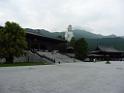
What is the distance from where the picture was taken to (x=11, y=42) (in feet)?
151

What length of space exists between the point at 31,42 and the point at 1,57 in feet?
78.4

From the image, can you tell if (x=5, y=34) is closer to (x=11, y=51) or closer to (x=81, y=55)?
(x=11, y=51)

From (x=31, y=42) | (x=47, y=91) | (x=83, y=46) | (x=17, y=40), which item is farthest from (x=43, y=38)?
(x=47, y=91)

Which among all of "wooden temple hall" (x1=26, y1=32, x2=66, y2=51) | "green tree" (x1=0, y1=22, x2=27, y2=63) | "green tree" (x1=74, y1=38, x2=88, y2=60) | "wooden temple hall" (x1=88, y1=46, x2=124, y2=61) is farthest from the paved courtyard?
"wooden temple hall" (x1=88, y1=46, x2=124, y2=61)

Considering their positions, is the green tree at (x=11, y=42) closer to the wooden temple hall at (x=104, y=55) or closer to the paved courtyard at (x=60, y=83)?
the paved courtyard at (x=60, y=83)

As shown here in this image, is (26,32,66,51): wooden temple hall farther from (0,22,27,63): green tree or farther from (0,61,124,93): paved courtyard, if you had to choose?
(0,61,124,93): paved courtyard

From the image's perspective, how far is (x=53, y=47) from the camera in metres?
79.8

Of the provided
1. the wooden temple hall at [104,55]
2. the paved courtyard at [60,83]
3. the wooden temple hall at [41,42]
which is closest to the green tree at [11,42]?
the wooden temple hall at [41,42]

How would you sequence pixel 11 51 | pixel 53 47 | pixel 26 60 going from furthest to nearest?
pixel 53 47 < pixel 26 60 < pixel 11 51

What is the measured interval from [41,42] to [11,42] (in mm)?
29595

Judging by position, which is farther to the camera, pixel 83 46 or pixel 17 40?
pixel 83 46

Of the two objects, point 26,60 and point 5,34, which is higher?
point 5,34

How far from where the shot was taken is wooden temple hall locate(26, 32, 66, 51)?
69.2 metres

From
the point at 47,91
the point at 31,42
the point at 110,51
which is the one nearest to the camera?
the point at 47,91
